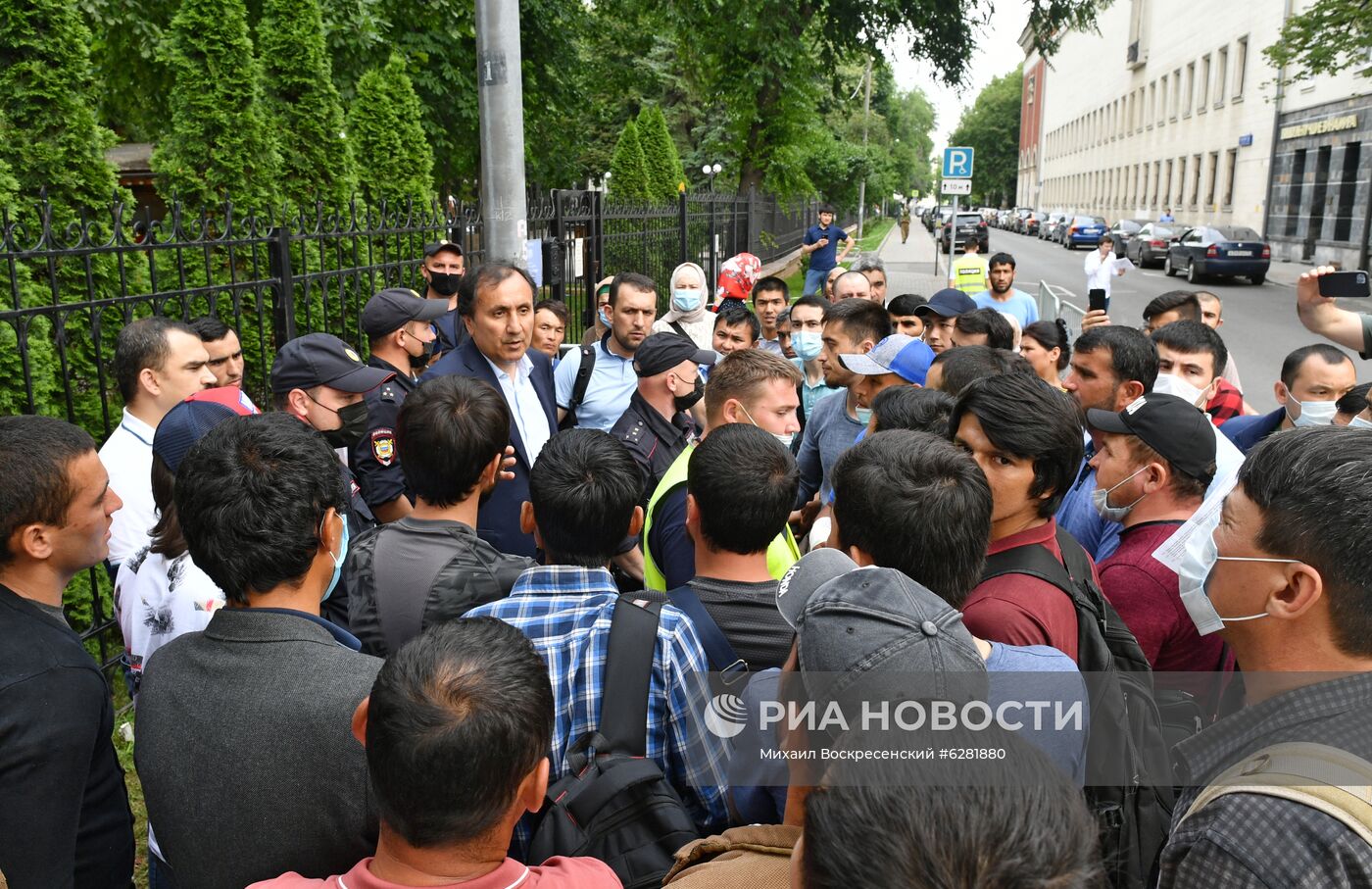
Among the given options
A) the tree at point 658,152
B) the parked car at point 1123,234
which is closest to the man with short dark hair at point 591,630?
the tree at point 658,152

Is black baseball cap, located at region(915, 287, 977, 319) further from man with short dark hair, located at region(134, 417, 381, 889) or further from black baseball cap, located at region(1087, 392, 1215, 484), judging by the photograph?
man with short dark hair, located at region(134, 417, 381, 889)

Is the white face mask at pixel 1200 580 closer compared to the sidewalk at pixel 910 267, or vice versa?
the white face mask at pixel 1200 580

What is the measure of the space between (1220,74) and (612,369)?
1775 inches

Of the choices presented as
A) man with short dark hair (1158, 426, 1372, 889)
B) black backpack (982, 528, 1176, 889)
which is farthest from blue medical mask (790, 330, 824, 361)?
man with short dark hair (1158, 426, 1372, 889)

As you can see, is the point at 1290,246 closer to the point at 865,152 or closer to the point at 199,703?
the point at 865,152

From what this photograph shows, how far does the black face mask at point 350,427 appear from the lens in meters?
3.87

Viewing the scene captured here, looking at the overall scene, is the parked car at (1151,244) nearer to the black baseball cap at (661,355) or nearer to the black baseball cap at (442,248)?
the black baseball cap at (442,248)

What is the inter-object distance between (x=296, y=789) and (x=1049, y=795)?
1.39m

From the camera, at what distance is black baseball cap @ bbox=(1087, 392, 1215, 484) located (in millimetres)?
2801

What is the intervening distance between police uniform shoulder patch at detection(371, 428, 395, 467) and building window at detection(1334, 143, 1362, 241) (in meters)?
32.2

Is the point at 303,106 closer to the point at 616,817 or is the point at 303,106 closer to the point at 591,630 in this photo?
the point at 591,630

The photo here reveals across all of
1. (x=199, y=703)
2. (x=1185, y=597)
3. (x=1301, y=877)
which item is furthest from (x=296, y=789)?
(x=1185, y=597)

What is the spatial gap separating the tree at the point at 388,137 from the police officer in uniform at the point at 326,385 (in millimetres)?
6218

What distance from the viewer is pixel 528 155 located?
72.8 ft
